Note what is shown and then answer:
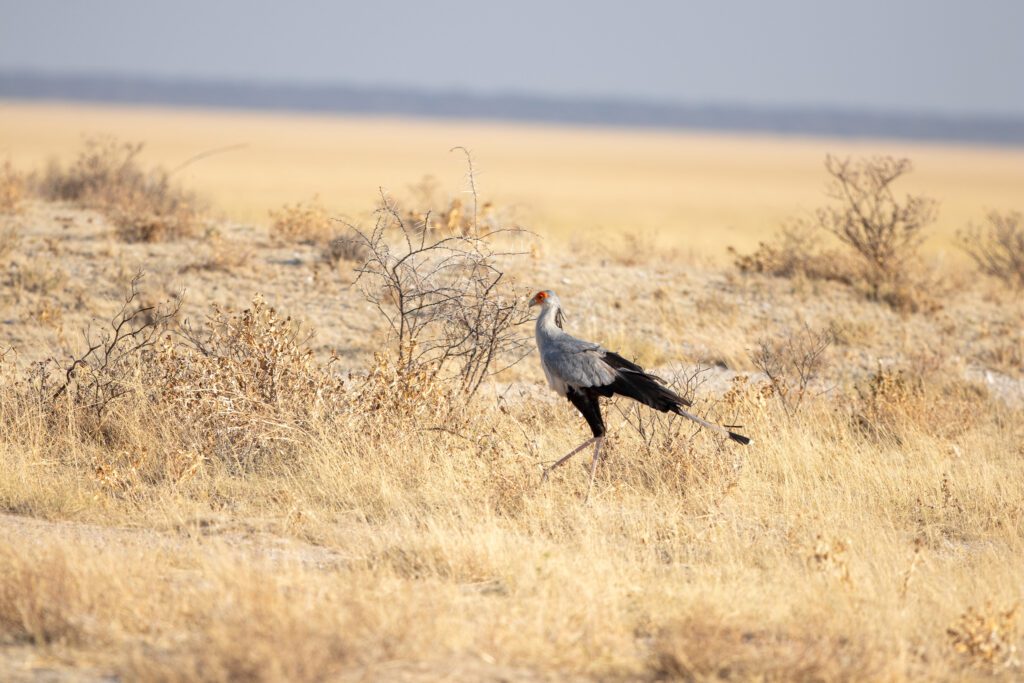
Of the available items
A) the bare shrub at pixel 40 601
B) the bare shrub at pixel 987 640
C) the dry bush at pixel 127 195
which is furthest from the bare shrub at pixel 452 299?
the dry bush at pixel 127 195

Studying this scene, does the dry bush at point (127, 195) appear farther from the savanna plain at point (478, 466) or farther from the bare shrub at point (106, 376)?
the bare shrub at point (106, 376)

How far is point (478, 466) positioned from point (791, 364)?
15.2 ft

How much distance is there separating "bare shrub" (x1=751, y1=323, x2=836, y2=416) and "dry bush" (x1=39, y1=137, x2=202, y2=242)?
7.00 m

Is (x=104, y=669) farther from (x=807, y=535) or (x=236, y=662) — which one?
(x=807, y=535)

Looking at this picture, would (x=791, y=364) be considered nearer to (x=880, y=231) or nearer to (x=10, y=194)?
(x=880, y=231)

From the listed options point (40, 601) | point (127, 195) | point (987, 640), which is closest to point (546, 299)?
point (987, 640)

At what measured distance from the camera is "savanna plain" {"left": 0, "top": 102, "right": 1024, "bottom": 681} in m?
4.86

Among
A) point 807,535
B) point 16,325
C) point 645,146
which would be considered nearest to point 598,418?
point 807,535

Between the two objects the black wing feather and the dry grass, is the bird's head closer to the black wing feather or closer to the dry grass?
the black wing feather

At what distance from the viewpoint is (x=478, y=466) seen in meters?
7.39

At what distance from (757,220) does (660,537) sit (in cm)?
3729

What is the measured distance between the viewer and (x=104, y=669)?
15.1ft

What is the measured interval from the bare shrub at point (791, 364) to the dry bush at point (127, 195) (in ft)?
23.0

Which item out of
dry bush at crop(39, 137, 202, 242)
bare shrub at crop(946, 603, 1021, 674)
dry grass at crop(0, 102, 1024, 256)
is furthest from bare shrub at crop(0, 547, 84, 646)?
dry bush at crop(39, 137, 202, 242)
